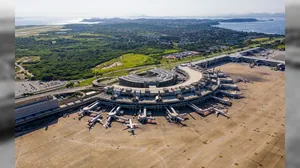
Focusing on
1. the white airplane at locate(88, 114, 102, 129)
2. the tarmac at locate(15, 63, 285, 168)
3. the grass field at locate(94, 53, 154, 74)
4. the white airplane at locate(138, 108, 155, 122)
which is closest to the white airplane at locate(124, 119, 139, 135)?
the tarmac at locate(15, 63, 285, 168)

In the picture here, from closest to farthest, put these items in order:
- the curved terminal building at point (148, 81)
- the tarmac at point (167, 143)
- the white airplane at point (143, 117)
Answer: the tarmac at point (167, 143) → the white airplane at point (143, 117) → the curved terminal building at point (148, 81)

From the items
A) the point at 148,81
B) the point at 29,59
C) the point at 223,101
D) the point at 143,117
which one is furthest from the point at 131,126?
the point at 29,59

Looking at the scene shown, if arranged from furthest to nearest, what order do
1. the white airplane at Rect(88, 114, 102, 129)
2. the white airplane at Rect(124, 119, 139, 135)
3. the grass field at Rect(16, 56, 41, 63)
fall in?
the grass field at Rect(16, 56, 41, 63), the white airplane at Rect(88, 114, 102, 129), the white airplane at Rect(124, 119, 139, 135)

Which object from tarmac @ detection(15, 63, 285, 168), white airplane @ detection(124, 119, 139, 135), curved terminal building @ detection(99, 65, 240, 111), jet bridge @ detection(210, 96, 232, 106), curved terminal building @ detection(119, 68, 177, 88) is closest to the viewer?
tarmac @ detection(15, 63, 285, 168)

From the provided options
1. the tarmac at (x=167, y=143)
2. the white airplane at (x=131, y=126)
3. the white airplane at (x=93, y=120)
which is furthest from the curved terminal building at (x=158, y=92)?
the white airplane at (x=131, y=126)

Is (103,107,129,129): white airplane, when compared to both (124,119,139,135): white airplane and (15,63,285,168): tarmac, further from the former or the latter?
(124,119,139,135): white airplane

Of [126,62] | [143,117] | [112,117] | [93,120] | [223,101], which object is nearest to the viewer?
[143,117]

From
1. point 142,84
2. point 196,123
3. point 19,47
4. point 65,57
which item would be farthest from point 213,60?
point 19,47

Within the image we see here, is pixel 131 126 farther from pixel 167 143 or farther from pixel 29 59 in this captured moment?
pixel 29 59

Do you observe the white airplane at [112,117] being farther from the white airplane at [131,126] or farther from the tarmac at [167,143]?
the white airplane at [131,126]

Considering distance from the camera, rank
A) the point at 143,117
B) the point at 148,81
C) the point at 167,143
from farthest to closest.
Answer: the point at 148,81 < the point at 143,117 < the point at 167,143

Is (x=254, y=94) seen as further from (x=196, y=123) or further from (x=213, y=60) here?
(x=213, y=60)
